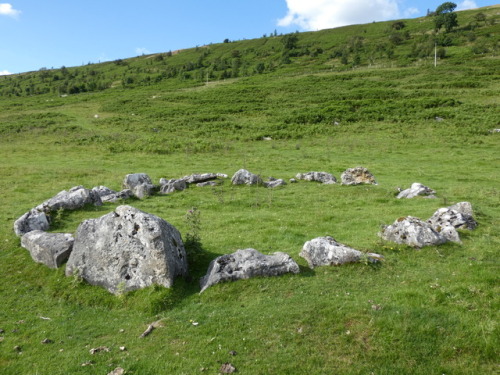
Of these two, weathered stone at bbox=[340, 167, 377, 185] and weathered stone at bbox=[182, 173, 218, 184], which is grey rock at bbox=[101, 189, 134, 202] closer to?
weathered stone at bbox=[182, 173, 218, 184]

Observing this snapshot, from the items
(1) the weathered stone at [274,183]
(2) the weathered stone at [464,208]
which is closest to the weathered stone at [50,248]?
(1) the weathered stone at [274,183]

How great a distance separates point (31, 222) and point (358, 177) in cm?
1899

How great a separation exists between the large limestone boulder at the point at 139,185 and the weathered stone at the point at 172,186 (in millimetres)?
701

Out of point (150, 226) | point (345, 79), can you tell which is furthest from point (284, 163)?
point (345, 79)

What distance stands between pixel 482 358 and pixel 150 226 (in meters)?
8.88

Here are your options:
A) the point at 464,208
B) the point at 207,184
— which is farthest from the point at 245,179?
the point at 464,208

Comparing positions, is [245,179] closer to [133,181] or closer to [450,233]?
[133,181]

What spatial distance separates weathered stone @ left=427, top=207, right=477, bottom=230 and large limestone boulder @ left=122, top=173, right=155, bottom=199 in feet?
52.4

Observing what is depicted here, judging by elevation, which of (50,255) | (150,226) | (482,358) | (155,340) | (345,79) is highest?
(345,79)

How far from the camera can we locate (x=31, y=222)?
15.3 m

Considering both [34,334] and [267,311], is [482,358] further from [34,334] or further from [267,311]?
[34,334]

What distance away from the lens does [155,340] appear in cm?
822

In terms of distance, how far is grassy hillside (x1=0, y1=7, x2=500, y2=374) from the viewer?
25.1 feet

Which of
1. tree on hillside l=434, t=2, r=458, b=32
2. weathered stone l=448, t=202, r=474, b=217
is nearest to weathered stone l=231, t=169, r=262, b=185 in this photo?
weathered stone l=448, t=202, r=474, b=217
